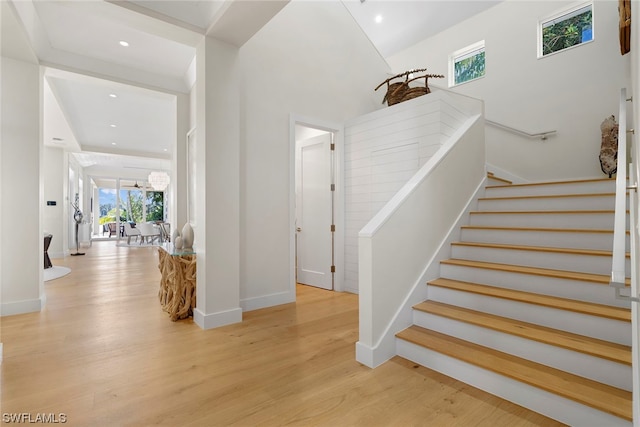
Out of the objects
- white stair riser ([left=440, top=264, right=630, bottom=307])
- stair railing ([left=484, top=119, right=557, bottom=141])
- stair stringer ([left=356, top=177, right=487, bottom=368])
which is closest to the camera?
white stair riser ([left=440, top=264, right=630, bottom=307])

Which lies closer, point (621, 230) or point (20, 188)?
point (621, 230)

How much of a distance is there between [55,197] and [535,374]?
1071 centimetres

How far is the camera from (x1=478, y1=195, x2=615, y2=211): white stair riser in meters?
Result: 2.96

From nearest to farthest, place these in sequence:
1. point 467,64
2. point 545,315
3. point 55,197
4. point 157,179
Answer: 1. point 545,315
2. point 467,64
3. point 55,197
4. point 157,179

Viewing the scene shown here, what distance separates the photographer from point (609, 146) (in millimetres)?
4168

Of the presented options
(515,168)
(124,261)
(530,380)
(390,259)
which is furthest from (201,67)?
(124,261)

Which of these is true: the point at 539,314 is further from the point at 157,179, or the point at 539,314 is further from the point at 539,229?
the point at 157,179

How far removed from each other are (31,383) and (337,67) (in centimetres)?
482

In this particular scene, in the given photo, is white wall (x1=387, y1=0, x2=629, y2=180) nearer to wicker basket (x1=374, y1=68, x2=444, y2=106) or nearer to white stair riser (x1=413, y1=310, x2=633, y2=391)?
wicker basket (x1=374, y1=68, x2=444, y2=106)

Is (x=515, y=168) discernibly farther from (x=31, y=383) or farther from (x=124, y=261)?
(x=124, y=261)

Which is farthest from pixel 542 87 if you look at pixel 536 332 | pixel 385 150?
pixel 536 332

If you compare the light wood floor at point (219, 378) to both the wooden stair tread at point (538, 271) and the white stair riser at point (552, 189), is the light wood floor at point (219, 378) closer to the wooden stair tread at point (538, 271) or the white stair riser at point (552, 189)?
the wooden stair tread at point (538, 271)

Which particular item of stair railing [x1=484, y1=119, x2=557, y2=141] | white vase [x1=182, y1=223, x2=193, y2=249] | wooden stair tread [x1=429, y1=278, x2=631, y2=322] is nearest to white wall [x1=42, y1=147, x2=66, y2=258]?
white vase [x1=182, y1=223, x2=193, y2=249]

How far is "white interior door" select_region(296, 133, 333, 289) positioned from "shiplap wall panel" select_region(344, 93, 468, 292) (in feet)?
1.00
